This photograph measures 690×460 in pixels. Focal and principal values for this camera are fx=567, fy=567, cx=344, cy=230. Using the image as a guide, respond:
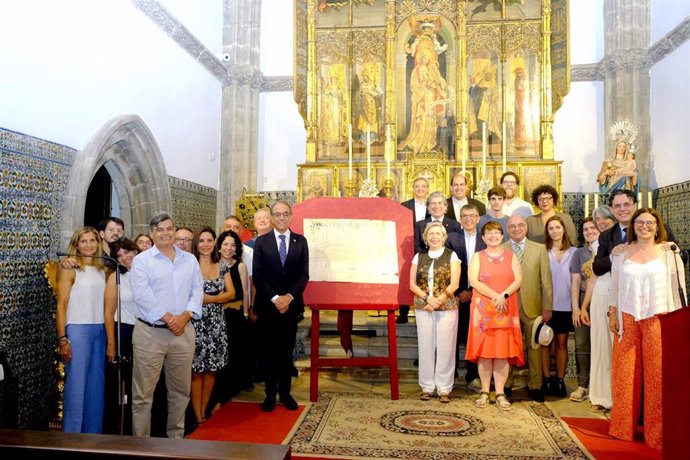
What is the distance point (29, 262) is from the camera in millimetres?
4527

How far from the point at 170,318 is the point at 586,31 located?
28.4 feet

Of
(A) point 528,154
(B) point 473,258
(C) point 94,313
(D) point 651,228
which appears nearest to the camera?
(D) point 651,228

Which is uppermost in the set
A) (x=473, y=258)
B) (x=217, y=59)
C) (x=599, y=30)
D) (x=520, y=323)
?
(x=599, y=30)

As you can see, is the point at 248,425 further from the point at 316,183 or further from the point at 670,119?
the point at 670,119

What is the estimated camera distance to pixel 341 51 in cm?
866

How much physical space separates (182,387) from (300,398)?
4.01 ft

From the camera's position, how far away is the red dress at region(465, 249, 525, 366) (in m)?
4.20

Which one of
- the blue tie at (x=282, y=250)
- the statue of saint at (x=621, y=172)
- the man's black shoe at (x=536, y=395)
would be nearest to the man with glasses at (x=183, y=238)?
the blue tie at (x=282, y=250)

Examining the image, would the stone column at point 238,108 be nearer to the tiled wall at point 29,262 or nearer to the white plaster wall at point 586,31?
the tiled wall at point 29,262

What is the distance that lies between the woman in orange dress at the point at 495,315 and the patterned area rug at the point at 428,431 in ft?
0.91

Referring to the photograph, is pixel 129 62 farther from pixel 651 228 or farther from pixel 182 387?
pixel 651 228

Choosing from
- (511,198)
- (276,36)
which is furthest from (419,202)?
(276,36)

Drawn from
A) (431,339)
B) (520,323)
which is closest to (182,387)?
(431,339)

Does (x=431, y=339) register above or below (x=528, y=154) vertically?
below
